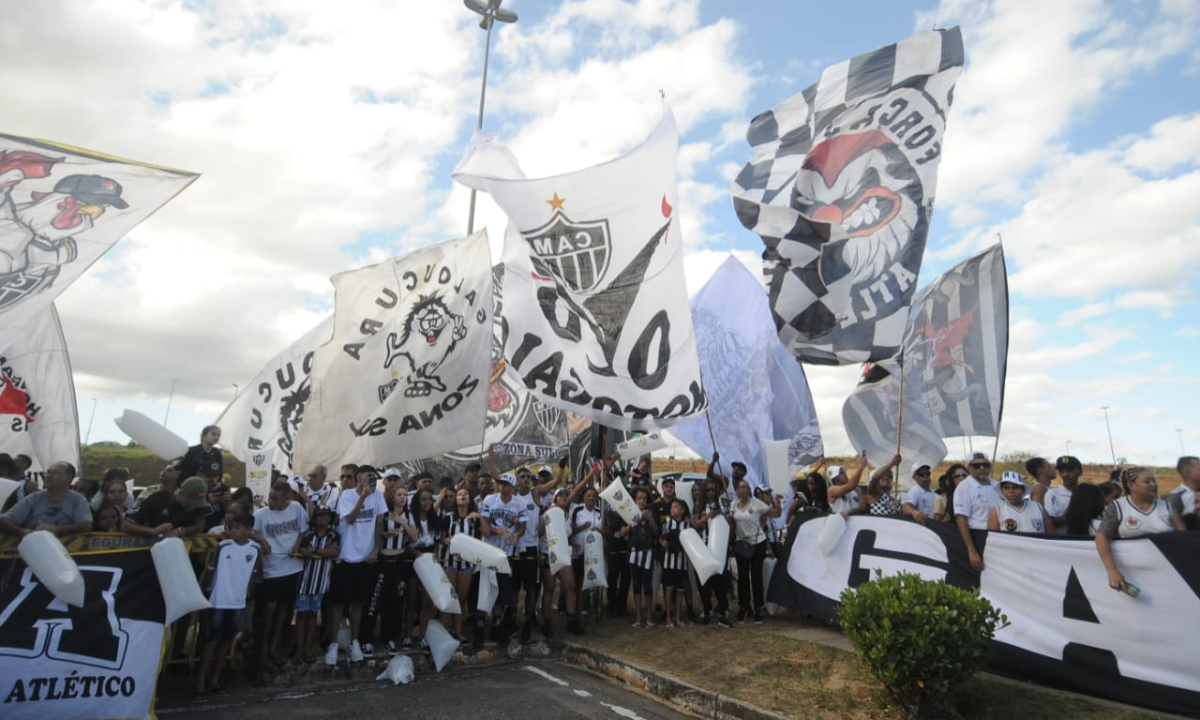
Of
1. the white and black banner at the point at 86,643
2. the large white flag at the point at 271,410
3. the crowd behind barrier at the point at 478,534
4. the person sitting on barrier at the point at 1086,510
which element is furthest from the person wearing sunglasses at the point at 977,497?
the large white flag at the point at 271,410

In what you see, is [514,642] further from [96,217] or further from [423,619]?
[96,217]

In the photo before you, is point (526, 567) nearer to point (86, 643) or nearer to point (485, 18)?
point (86, 643)

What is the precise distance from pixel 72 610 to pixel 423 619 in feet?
11.8

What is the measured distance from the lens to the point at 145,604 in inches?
223

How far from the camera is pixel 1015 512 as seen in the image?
23.8 ft

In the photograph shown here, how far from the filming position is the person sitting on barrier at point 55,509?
18.8 feet

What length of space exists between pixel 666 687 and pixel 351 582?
3.50 metres

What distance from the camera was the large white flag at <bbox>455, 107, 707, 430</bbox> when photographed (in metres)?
7.70

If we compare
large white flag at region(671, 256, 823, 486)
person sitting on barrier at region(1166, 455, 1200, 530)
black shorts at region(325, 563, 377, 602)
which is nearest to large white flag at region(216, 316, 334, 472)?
black shorts at region(325, 563, 377, 602)

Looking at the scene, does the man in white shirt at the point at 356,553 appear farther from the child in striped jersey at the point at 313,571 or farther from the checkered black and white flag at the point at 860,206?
the checkered black and white flag at the point at 860,206

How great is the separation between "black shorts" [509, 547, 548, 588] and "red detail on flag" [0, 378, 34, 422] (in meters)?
8.56

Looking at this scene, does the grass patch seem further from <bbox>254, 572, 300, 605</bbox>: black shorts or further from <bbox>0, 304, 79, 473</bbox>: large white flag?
<bbox>0, 304, 79, 473</bbox>: large white flag

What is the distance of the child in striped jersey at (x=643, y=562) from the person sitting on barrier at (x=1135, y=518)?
16.3ft

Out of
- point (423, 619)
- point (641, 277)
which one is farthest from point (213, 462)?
point (641, 277)
